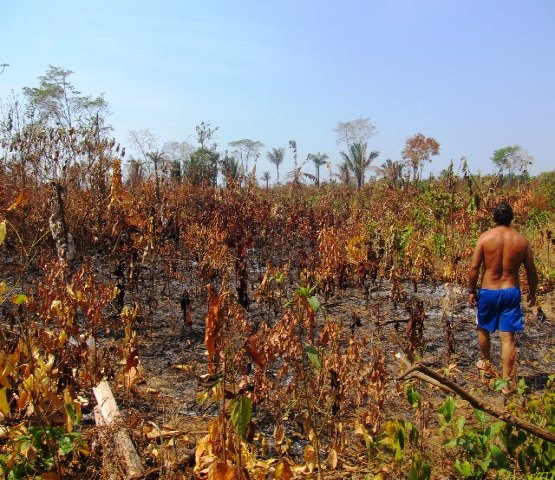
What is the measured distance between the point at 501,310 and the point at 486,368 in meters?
0.53

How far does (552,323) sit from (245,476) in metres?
4.86

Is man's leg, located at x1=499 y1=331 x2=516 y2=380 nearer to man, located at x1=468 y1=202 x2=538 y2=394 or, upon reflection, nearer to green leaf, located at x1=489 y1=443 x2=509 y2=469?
man, located at x1=468 y1=202 x2=538 y2=394

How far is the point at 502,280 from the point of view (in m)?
4.07

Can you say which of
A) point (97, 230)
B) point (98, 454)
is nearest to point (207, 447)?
point (98, 454)

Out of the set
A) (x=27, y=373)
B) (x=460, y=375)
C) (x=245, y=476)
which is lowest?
(x=460, y=375)

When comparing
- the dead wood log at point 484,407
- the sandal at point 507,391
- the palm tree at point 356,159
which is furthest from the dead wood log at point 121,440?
the palm tree at point 356,159

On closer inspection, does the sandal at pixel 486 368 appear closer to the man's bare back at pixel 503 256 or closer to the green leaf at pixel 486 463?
the man's bare back at pixel 503 256

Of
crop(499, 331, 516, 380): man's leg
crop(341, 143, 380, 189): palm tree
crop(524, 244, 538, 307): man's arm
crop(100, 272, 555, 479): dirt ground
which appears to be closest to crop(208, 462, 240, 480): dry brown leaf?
crop(100, 272, 555, 479): dirt ground

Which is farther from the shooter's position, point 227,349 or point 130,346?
point 130,346

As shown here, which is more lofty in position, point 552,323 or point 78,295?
point 78,295

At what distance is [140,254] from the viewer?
6.70 meters

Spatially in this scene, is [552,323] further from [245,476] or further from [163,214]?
A: [163,214]

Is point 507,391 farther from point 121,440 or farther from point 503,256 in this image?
point 121,440

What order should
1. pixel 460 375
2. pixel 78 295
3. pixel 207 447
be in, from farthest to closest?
1. pixel 460 375
2. pixel 78 295
3. pixel 207 447
